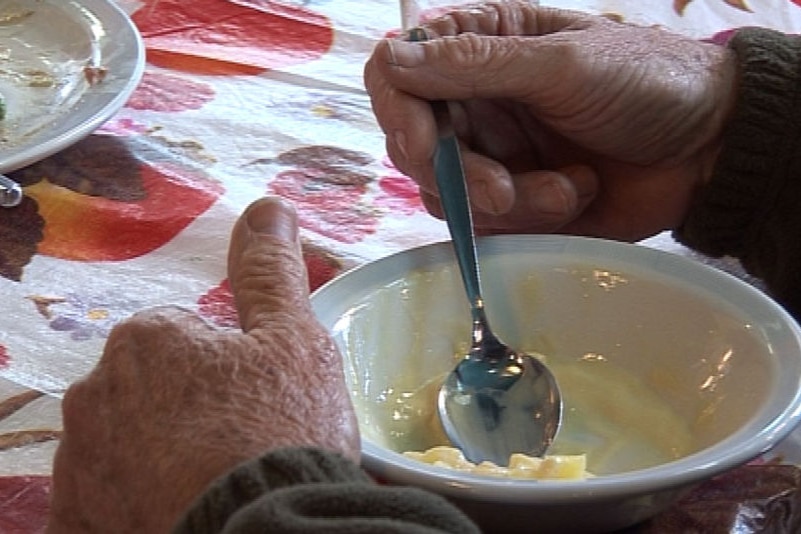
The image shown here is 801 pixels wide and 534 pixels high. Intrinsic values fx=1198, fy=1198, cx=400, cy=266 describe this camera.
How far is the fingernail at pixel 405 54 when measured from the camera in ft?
2.36

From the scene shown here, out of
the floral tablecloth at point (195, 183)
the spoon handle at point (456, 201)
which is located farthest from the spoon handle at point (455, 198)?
the floral tablecloth at point (195, 183)

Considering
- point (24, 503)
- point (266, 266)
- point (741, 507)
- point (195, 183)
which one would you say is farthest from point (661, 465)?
point (195, 183)

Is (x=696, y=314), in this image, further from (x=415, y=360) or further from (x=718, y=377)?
(x=415, y=360)

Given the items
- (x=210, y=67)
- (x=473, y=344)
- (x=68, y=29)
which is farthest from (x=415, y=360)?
(x=68, y=29)

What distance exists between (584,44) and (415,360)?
0.78 feet

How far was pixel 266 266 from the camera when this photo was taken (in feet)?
1.85

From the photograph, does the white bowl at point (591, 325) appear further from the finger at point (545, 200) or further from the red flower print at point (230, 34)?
the red flower print at point (230, 34)

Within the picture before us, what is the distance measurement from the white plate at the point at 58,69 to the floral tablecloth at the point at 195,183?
0.09 feet

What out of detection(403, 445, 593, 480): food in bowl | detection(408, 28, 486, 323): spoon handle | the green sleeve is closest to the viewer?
the green sleeve

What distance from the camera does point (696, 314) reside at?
2.14ft

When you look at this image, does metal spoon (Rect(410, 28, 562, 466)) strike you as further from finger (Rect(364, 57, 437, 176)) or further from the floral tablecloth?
the floral tablecloth

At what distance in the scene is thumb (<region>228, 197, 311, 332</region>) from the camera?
1.80ft

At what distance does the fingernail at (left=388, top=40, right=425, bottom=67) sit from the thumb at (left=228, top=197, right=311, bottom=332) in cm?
16

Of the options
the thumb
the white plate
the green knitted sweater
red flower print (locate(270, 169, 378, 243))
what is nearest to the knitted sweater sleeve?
the green knitted sweater
